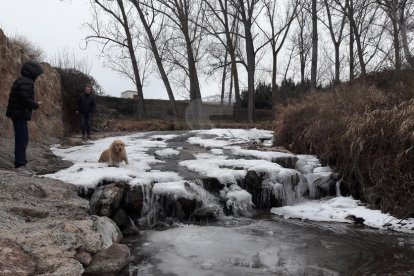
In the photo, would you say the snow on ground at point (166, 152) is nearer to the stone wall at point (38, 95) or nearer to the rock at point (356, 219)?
the stone wall at point (38, 95)

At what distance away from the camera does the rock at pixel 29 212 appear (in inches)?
220

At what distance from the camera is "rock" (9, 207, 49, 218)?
18.3 ft

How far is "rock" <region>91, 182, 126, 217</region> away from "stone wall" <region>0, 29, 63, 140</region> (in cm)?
397

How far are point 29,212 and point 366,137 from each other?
6.33 metres

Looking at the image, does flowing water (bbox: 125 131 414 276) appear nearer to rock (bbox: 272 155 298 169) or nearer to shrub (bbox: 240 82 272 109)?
rock (bbox: 272 155 298 169)

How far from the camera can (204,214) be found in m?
7.75

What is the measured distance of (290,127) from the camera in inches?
486

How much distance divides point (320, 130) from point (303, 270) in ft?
20.1

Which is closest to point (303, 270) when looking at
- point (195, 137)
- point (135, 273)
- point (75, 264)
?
point (135, 273)

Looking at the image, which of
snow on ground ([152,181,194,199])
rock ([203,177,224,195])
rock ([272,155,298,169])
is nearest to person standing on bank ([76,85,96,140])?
rock ([272,155,298,169])

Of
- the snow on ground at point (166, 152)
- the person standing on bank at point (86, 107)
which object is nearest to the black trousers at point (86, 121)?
the person standing on bank at point (86, 107)

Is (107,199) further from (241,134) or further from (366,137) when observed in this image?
(241,134)

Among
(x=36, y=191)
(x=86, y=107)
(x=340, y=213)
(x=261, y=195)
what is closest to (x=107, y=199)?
(x=36, y=191)

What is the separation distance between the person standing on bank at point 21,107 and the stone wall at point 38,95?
2.29 meters
